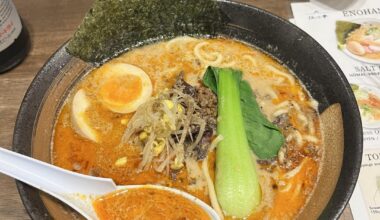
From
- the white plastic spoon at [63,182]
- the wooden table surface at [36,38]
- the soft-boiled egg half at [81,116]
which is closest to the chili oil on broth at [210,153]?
the soft-boiled egg half at [81,116]

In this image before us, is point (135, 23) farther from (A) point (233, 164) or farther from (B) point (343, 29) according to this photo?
(B) point (343, 29)

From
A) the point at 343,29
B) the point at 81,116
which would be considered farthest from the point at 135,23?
the point at 343,29

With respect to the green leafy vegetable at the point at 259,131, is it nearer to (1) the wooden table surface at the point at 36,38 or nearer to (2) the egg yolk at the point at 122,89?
(2) the egg yolk at the point at 122,89

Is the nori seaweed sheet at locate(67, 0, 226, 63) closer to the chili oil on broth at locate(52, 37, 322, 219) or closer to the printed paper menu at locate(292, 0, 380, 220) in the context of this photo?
the chili oil on broth at locate(52, 37, 322, 219)

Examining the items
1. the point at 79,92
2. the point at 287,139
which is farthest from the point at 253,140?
the point at 79,92

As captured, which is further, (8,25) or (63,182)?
(8,25)

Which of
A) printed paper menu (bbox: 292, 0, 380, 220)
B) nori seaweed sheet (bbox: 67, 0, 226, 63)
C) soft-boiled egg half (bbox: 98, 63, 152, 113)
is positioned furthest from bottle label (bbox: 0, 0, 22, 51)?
printed paper menu (bbox: 292, 0, 380, 220)
